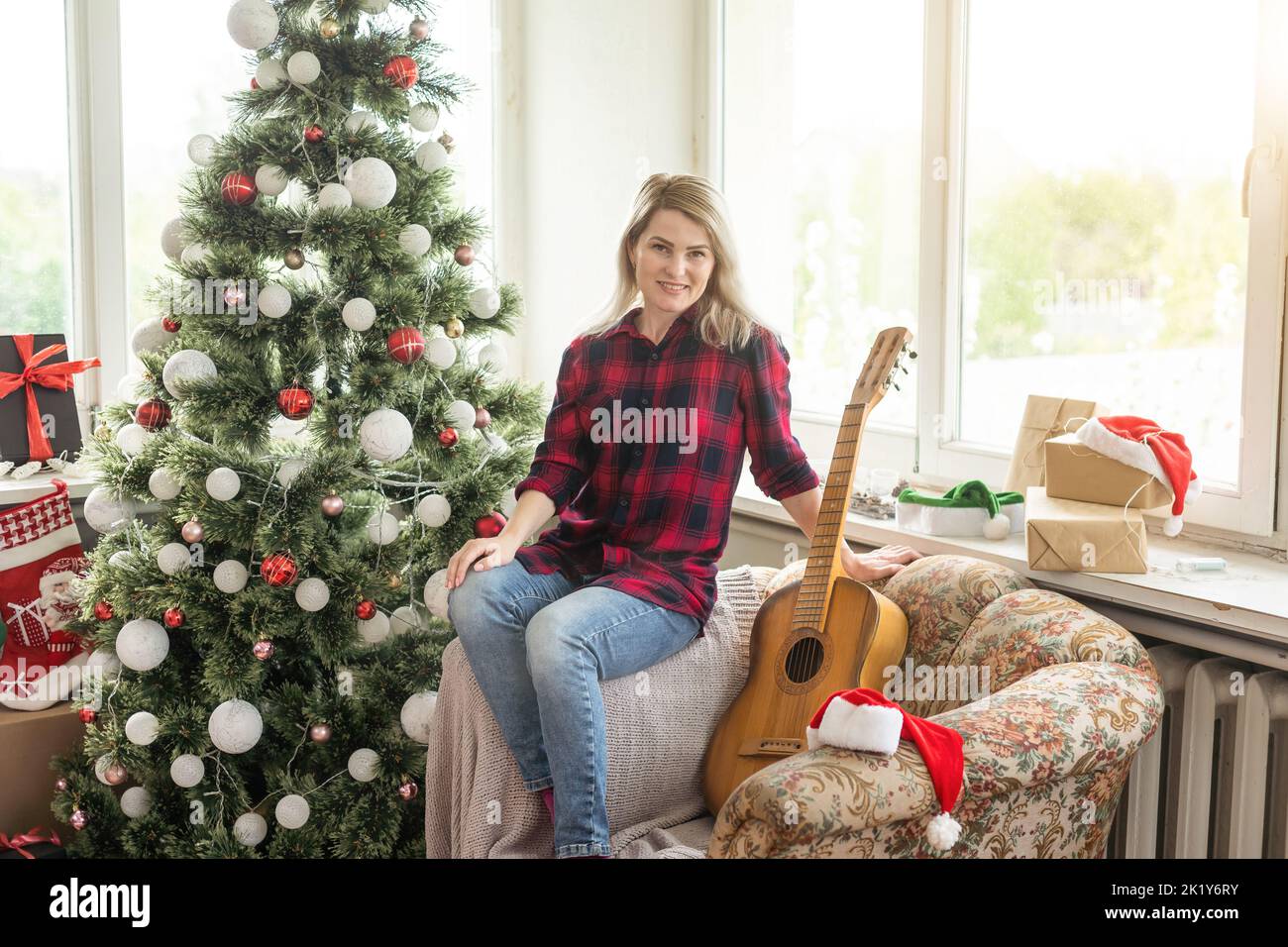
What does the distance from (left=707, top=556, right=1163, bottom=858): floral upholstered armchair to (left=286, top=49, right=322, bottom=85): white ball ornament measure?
139cm

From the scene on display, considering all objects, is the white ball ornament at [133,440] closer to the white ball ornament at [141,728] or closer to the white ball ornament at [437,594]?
the white ball ornament at [141,728]

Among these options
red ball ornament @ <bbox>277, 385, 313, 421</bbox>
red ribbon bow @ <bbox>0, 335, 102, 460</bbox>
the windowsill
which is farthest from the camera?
red ribbon bow @ <bbox>0, 335, 102, 460</bbox>

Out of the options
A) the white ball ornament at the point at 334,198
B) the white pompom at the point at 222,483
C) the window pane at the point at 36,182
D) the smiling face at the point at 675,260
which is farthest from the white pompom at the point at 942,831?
the window pane at the point at 36,182

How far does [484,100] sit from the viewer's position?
3.35 metres

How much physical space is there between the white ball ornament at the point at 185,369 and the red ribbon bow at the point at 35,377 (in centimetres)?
65

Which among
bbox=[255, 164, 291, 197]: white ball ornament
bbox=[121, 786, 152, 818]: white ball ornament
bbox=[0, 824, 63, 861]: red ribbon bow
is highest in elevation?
bbox=[255, 164, 291, 197]: white ball ornament

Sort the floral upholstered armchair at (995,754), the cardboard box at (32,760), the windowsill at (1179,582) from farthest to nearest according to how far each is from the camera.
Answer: the cardboard box at (32,760)
the windowsill at (1179,582)
the floral upholstered armchair at (995,754)

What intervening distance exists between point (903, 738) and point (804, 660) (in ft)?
1.44

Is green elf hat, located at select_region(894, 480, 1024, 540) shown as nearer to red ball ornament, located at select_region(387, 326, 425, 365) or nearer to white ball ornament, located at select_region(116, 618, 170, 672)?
red ball ornament, located at select_region(387, 326, 425, 365)

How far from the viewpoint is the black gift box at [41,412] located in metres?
2.56

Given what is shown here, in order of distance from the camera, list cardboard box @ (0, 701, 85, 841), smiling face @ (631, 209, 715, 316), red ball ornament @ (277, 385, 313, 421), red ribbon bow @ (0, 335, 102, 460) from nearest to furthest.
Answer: smiling face @ (631, 209, 715, 316) < red ball ornament @ (277, 385, 313, 421) < cardboard box @ (0, 701, 85, 841) < red ribbon bow @ (0, 335, 102, 460)

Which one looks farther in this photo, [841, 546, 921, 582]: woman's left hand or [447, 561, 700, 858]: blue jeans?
[841, 546, 921, 582]: woman's left hand

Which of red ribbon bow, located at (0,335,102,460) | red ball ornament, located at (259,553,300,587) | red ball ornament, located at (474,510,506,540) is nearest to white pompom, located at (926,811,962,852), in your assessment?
red ball ornament, located at (474,510,506,540)

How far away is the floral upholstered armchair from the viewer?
4.35 feet
